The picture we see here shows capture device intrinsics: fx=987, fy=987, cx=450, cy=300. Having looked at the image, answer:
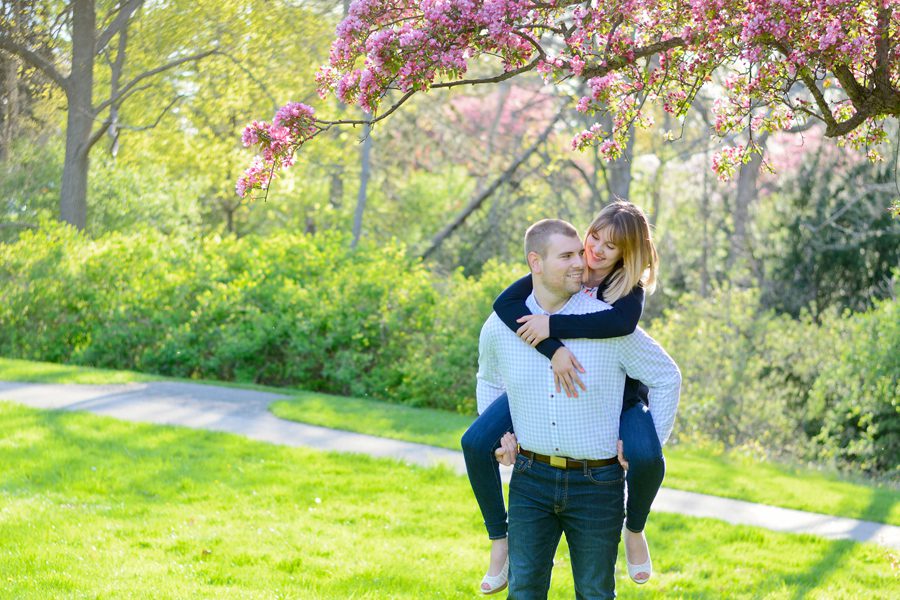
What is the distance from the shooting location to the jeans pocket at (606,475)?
3055 mm

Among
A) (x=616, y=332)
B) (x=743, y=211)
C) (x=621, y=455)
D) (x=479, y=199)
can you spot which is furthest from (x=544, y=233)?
(x=479, y=199)

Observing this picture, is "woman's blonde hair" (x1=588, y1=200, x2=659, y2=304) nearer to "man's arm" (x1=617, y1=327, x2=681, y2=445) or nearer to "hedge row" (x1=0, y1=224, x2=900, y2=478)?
"man's arm" (x1=617, y1=327, x2=681, y2=445)

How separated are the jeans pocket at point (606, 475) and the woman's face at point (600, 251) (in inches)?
24.9

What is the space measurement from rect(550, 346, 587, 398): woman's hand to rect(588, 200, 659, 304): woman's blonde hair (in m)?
0.23

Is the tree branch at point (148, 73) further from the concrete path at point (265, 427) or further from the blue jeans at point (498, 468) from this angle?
the blue jeans at point (498, 468)

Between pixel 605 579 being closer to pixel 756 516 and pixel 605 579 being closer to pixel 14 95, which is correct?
pixel 756 516

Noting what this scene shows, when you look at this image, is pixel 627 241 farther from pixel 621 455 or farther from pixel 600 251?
pixel 621 455

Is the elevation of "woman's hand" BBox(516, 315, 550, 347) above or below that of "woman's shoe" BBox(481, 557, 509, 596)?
above

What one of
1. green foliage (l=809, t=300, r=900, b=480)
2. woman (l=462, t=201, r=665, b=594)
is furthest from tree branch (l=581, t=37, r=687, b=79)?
green foliage (l=809, t=300, r=900, b=480)

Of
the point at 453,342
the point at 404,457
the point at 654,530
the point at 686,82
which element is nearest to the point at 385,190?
the point at 453,342

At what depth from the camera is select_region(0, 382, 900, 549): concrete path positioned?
6.61 metres

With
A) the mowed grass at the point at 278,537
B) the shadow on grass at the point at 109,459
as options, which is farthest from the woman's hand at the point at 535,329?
the shadow on grass at the point at 109,459

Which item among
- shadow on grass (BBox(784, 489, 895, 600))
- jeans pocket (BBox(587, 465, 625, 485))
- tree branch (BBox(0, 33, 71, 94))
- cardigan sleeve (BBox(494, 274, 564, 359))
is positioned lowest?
shadow on grass (BBox(784, 489, 895, 600))

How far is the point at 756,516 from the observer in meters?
6.73
